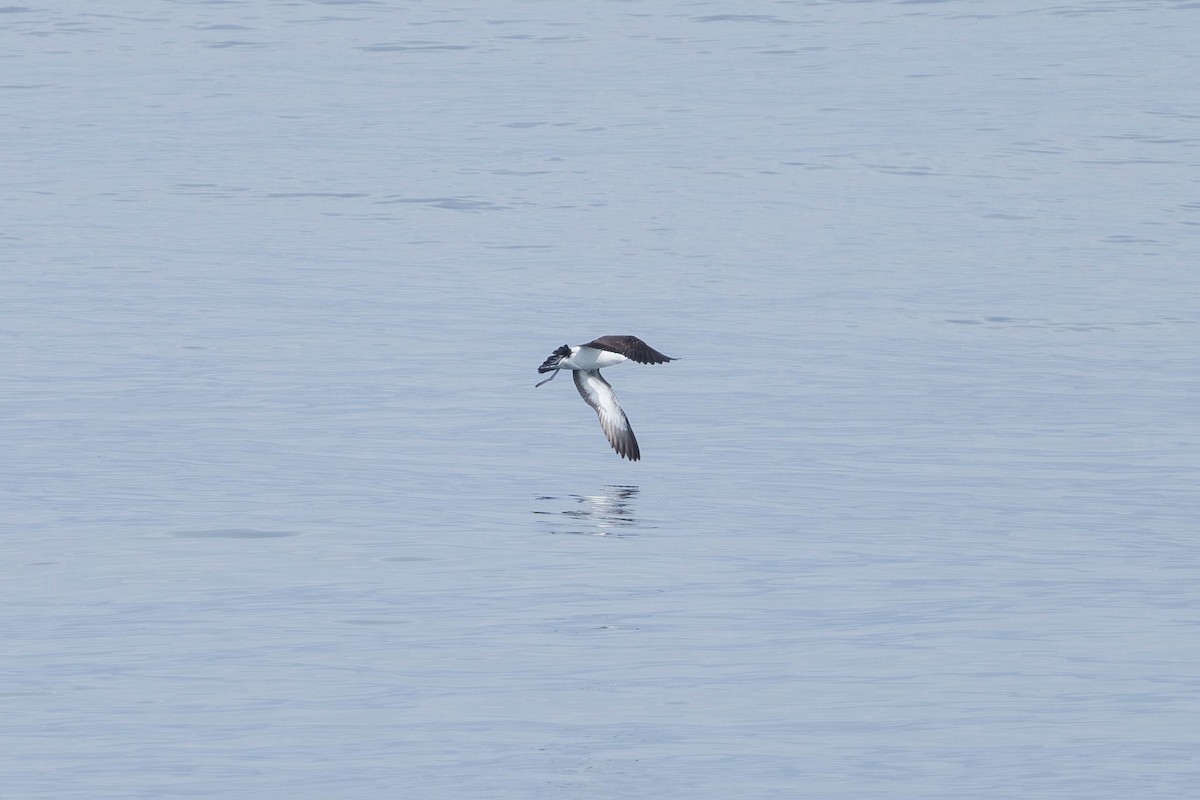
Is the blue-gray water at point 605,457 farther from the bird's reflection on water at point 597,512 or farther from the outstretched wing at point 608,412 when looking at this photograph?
the outstretched wing at point 608,412

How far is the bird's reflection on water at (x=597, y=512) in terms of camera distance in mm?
19656

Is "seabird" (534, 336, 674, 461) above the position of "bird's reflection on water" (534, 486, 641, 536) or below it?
above

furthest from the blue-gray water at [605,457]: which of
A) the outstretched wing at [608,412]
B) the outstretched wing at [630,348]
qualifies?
the outstretched wing at [630,348]

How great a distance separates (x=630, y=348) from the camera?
74.4 ft

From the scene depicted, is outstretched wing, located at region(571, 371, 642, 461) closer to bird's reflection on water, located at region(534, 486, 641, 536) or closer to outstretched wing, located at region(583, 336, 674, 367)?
outstretched wing, located at region(583, 336, 674, 367)

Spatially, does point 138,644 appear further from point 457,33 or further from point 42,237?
point 457,33

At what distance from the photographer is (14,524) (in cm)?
1973

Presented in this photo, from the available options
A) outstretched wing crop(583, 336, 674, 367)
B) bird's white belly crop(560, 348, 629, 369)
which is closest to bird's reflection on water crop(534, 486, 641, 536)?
outstretched wing crop(583, 336, 674, 367)

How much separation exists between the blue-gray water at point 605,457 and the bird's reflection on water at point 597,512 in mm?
91

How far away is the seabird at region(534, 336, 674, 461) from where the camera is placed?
74.3ft

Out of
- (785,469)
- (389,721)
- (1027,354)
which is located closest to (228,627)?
(389,721)

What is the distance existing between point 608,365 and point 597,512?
11.2 ft

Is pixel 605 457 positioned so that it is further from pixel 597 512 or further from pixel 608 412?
pixel 597 512

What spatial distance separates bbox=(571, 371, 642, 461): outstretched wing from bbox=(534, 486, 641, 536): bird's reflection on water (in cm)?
152
